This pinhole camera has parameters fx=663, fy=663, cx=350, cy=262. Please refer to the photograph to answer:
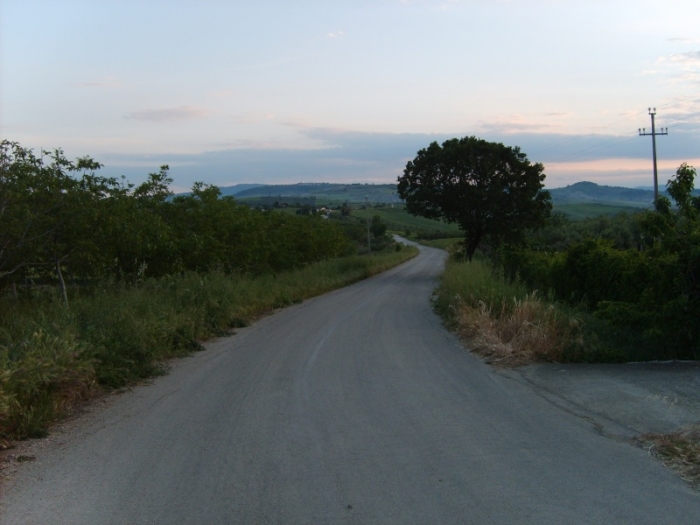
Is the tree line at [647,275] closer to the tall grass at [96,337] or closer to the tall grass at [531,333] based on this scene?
the tall grass at [531,333]

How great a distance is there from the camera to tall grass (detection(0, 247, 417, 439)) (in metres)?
7.83

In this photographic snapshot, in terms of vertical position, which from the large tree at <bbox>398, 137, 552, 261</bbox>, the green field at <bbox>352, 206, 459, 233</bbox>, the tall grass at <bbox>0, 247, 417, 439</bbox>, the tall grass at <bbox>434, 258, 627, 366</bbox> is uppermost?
the large tree at <bbox>398, 137, 552, 261</bbox>

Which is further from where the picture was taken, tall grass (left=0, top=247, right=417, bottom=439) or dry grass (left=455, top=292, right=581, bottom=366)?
dry grass (left=455, top=292, right=581, bottom=366)

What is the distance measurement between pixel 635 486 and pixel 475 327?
29.6 feet

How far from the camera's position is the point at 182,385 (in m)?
10.4

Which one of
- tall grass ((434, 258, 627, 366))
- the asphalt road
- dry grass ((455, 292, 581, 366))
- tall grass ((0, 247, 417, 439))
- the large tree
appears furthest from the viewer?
the large tree

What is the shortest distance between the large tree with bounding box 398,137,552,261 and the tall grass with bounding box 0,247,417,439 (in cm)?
2787

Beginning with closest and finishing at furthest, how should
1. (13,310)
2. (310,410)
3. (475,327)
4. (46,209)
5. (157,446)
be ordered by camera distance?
(157,446) → (310,410) → (13,310) → (46,209) → (475,327)

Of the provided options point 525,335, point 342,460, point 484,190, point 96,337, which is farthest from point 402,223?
point 342,460

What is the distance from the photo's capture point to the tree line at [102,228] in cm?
1287

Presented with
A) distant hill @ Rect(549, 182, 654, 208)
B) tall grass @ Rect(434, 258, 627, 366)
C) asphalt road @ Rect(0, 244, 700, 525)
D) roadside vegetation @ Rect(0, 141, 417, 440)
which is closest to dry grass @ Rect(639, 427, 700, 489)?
asphalt road @ Rect(0, 244, 700, 525)

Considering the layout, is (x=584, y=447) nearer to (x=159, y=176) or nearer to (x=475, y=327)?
(x=475, y=327)

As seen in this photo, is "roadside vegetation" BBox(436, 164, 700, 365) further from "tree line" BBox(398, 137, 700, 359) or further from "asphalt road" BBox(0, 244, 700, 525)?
"asphalt road" BBox(0, 244, 700, 525)

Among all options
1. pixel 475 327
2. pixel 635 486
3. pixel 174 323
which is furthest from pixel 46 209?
pixel 635 486
